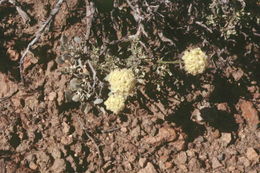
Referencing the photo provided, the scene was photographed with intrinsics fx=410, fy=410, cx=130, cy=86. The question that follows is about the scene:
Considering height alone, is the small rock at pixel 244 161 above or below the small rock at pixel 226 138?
below

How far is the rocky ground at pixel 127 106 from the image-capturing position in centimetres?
368

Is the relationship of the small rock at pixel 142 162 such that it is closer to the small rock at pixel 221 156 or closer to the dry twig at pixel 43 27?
the small rock at pixel 221 156

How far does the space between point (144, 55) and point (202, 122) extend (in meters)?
0.93

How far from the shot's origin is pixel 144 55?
12.0 feet

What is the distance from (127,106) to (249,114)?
1244 millimetres

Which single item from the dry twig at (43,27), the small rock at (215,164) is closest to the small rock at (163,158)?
the small rock at (215,164)

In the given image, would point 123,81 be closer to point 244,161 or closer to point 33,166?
point 33,166

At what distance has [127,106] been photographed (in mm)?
3844

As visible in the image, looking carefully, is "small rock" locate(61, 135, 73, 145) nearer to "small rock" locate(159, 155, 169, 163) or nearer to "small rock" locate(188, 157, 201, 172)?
"small rock" locate(159, 155, 169, 163)

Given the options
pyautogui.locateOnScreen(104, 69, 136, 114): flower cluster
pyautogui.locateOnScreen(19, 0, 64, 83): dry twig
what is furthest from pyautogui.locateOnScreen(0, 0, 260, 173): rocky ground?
pyautogui.locateOnScreen(104, 69, 136, 114): flower cluster

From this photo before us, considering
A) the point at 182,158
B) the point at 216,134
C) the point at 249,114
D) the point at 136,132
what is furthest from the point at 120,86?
the point at 249,114

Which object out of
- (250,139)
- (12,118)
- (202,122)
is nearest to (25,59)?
(12,118)

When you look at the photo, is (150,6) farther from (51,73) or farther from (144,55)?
(51,73)

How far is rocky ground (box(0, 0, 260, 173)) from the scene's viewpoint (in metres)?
3.68
